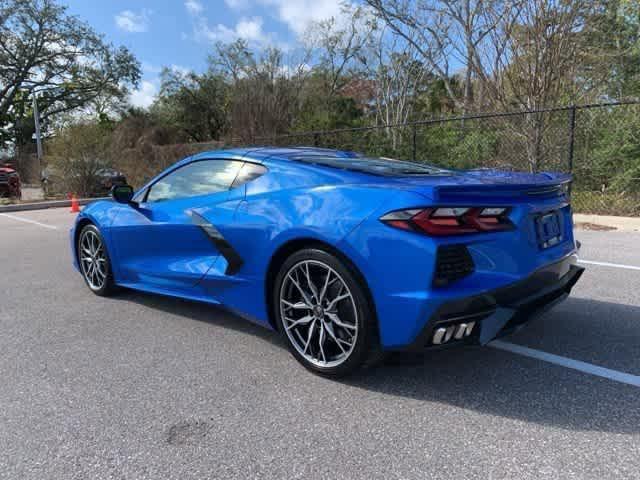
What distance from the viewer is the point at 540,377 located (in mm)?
2818

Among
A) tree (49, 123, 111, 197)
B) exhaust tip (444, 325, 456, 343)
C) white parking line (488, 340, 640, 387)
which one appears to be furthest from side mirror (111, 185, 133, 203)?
tree (49, 123, 111, 197)

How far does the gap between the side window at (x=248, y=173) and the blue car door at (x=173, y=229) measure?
0.06 m

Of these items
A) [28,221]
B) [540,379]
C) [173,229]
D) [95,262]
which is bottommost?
[28,221]

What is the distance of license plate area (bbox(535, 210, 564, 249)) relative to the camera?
2.76 metres

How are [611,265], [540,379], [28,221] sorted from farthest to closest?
[28,221] < [611,265] < [540,379]

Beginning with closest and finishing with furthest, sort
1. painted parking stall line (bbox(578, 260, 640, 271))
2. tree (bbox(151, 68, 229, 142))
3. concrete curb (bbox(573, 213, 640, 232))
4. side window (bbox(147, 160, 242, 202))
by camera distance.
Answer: side window (bbox(147, 160, 242, 202)) → painted parking stall line (bbox(578, 260, 640, 271)) → concrete curb (bbox(573, 213, 640, 232)) → tree (bbox(151, 68, 229, 142))

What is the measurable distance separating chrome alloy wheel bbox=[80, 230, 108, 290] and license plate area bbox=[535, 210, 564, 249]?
3658 millimetres

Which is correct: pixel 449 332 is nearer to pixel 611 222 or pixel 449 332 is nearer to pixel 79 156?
pixel 611 222

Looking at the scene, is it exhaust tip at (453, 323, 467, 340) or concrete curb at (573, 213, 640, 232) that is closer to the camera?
exhaust tip at (453, 323, 467, 340)

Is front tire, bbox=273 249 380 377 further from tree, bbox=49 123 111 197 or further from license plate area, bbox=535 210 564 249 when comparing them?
tree, bbox=49 123 111 197

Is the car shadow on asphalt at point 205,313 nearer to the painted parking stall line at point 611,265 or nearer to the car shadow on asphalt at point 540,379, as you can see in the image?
the car shadow on asphalt at point 540,379

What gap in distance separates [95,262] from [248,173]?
224cm

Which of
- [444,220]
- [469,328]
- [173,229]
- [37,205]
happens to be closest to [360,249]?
[444,220]

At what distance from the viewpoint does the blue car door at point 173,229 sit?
139 inches
